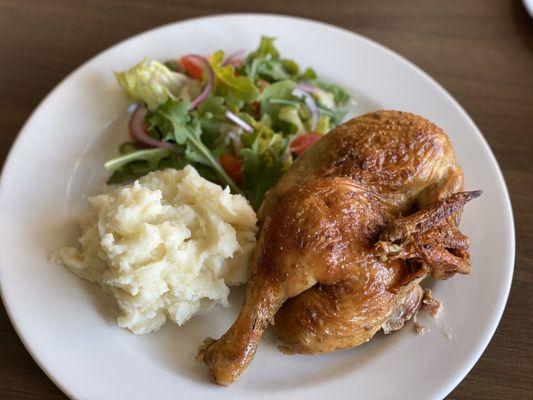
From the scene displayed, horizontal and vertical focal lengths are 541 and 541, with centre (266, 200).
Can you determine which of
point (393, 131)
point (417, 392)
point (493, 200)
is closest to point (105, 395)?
point (417, 392)

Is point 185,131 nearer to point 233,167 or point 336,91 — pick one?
point 233,167

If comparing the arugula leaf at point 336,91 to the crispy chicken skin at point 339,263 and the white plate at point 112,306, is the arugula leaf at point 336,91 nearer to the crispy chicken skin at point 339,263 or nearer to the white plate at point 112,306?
the white plate at point 112,306

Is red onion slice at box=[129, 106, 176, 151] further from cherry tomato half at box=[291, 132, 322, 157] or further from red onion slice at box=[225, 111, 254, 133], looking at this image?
cherry tomato half at box=[291, 132, 322, 157]

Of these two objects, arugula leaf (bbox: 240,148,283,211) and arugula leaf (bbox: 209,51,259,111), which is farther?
arugula leaf (bbox: 209,51,259,111)

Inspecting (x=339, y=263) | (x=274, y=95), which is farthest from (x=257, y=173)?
Result: (x=339, y=263)

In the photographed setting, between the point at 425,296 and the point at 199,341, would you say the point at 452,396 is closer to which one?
the point at 425,296

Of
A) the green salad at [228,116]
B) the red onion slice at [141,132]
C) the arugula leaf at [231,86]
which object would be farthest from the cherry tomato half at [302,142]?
the red onion slice at [141,132]

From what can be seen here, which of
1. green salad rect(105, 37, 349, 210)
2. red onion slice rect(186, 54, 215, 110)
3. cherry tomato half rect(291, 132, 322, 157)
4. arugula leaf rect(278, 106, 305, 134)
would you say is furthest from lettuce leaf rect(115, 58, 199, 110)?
cherry tomato half rect(291, 132, 322, 157)
